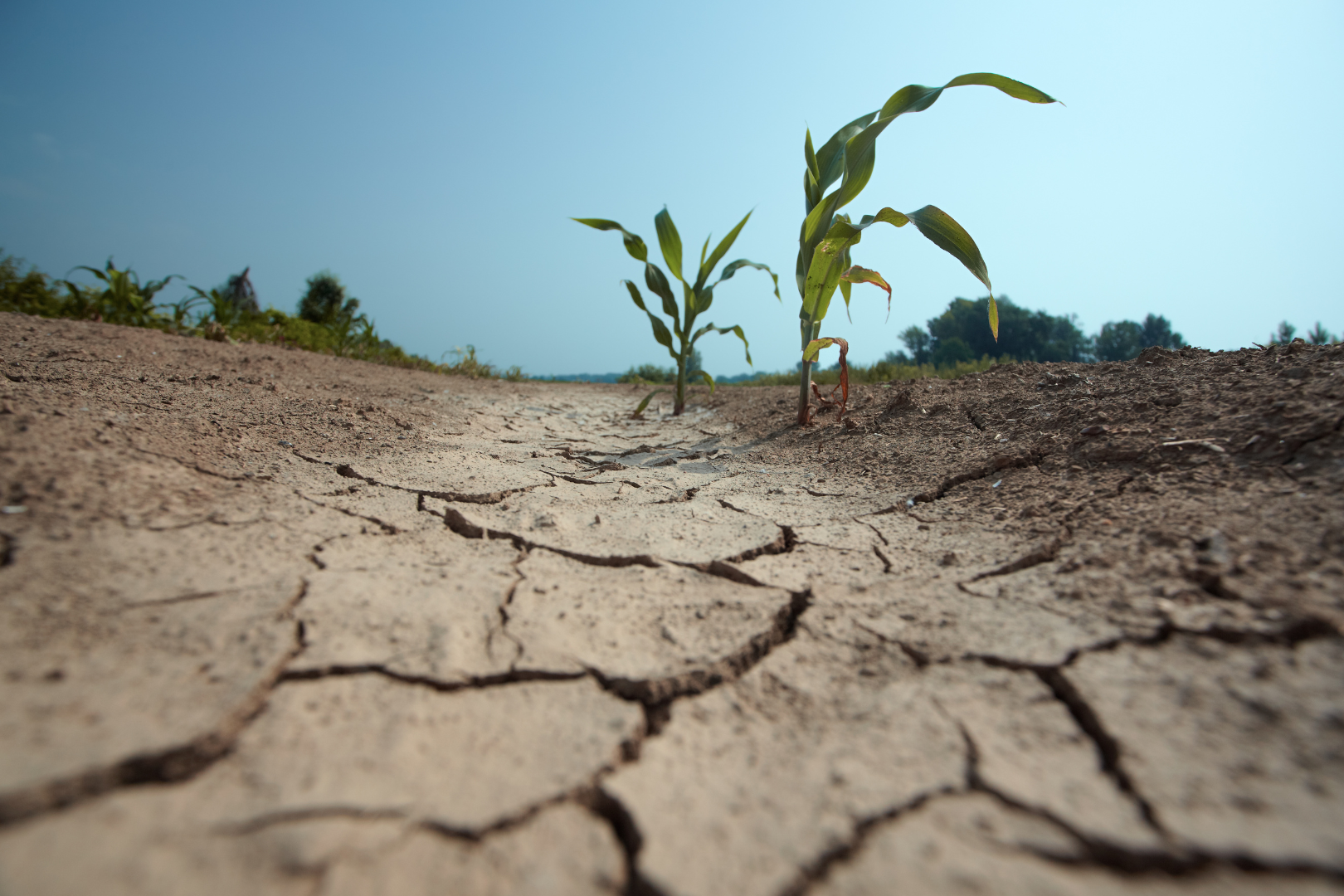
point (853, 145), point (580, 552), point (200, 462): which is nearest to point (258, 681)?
point (580, 552)

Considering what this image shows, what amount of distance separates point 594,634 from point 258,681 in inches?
21.7

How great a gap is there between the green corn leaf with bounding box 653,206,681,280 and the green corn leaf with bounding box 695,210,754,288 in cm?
15

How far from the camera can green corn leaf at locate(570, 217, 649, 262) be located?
364cm

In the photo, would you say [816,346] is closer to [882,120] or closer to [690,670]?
[882,120]

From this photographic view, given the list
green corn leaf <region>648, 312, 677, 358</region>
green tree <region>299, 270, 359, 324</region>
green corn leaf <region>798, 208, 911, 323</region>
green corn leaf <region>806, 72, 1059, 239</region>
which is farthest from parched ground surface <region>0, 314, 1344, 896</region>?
green tree <region>299, 270, 359, 324</region>

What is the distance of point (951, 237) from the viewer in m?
2.25

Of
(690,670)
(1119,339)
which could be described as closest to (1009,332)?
(1119,339)

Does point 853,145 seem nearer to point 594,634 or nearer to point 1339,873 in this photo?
point 594,634

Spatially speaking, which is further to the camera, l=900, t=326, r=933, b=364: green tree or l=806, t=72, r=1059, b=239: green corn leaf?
l=900, t=326, r=933, b=364: green tree

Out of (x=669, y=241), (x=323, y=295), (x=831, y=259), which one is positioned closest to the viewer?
(x=831, y=259)

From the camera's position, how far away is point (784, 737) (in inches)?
35.0

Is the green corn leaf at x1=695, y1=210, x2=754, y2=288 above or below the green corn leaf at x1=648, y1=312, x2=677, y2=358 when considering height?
above

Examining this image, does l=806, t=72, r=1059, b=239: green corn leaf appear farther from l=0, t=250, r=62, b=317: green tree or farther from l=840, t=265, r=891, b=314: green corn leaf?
l=0, t=250, r=62, b=317: green tree

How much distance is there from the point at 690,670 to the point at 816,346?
1.91 meters
